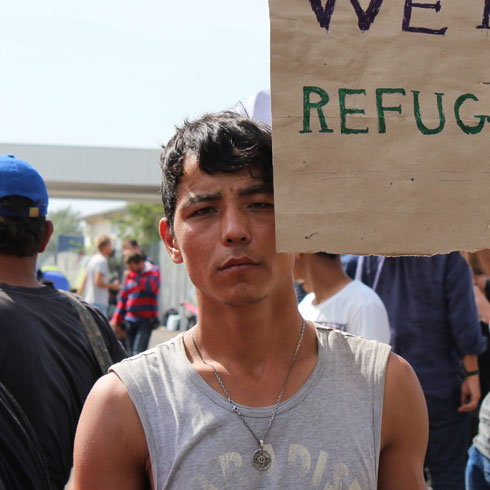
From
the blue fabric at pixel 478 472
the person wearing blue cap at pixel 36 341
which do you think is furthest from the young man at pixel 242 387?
the blue fabric at pixel 478 472

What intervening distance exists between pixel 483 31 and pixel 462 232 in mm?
416

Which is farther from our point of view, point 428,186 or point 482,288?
point 482,288

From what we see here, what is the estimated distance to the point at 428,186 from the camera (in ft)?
5.04

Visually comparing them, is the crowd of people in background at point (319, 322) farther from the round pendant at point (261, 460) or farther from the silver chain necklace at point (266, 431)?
the round pendant at point (261, 460)

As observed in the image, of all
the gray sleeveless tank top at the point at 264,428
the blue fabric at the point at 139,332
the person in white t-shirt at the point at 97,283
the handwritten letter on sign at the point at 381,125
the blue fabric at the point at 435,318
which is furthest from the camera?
the person in white t-shirt at the point at 97,283

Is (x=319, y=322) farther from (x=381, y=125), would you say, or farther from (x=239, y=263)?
(x=381, y=125)

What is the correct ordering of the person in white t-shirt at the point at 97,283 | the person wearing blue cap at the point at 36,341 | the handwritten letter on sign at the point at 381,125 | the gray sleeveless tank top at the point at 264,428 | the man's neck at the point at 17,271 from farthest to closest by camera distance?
the person in white t-shirt at the point at 97,283 < the man's neck at the point at 17,271 < the person wearing blue cap at the point at 36,341 < the gray sleeveless tank top at the point at 264,428 < the handwritten letter on sign at the point at 381,125

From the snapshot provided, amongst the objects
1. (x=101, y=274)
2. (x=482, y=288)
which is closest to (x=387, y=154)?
(x=482, y=288)

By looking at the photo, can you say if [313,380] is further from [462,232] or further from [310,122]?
[310,122]

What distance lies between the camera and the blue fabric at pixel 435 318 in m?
4.41

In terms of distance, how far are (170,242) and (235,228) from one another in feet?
1.26

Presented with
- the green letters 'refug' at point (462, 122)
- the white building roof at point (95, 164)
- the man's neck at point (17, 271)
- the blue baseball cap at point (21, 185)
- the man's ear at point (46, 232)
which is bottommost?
the man's neck at point (17, 271)

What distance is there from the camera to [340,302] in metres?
3.88

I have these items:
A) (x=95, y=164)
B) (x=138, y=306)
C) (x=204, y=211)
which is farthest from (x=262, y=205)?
(x=95, y=164)
